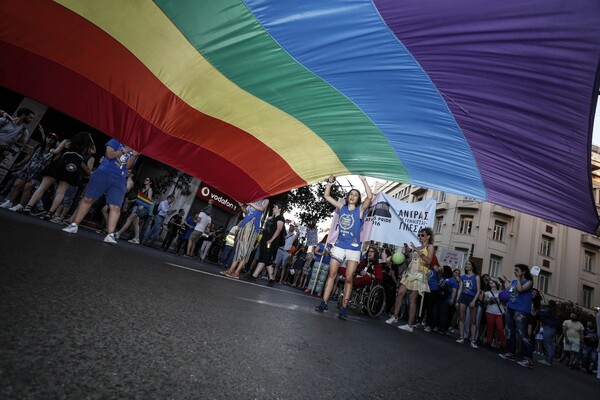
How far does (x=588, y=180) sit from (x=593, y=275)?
34.1 metres

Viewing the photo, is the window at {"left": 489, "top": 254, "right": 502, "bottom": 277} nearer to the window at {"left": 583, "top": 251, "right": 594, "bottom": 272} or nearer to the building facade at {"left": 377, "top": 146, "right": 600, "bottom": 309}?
the building facade at {"left": 377, "top": 146, "right": 600, "bottom": 309}

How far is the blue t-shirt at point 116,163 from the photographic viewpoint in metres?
4.68

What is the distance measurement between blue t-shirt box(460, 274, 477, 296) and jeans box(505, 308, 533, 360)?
88 cm

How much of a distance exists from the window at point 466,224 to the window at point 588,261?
10.7m

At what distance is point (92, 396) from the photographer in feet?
2.54

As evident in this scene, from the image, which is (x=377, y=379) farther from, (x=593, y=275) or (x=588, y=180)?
(x=593, y=275)

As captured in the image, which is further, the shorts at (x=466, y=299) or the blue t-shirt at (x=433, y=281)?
the blue t-shirt at (x=433, y=281)

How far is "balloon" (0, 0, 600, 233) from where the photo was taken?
2260 mm

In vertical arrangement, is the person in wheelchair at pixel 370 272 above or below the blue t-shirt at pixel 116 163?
below

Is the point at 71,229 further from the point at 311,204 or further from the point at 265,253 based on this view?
the point at 311,204

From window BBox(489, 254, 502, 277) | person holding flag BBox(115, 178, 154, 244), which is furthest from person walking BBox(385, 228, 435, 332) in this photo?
window BBox(489, 254, 502, 277)

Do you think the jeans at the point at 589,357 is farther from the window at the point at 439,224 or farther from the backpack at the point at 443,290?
the window at the point at 439,224

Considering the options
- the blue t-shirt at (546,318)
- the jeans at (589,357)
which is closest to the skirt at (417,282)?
the blue t-shirt at (546,318)

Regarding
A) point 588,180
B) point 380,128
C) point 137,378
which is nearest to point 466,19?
point 380,128
